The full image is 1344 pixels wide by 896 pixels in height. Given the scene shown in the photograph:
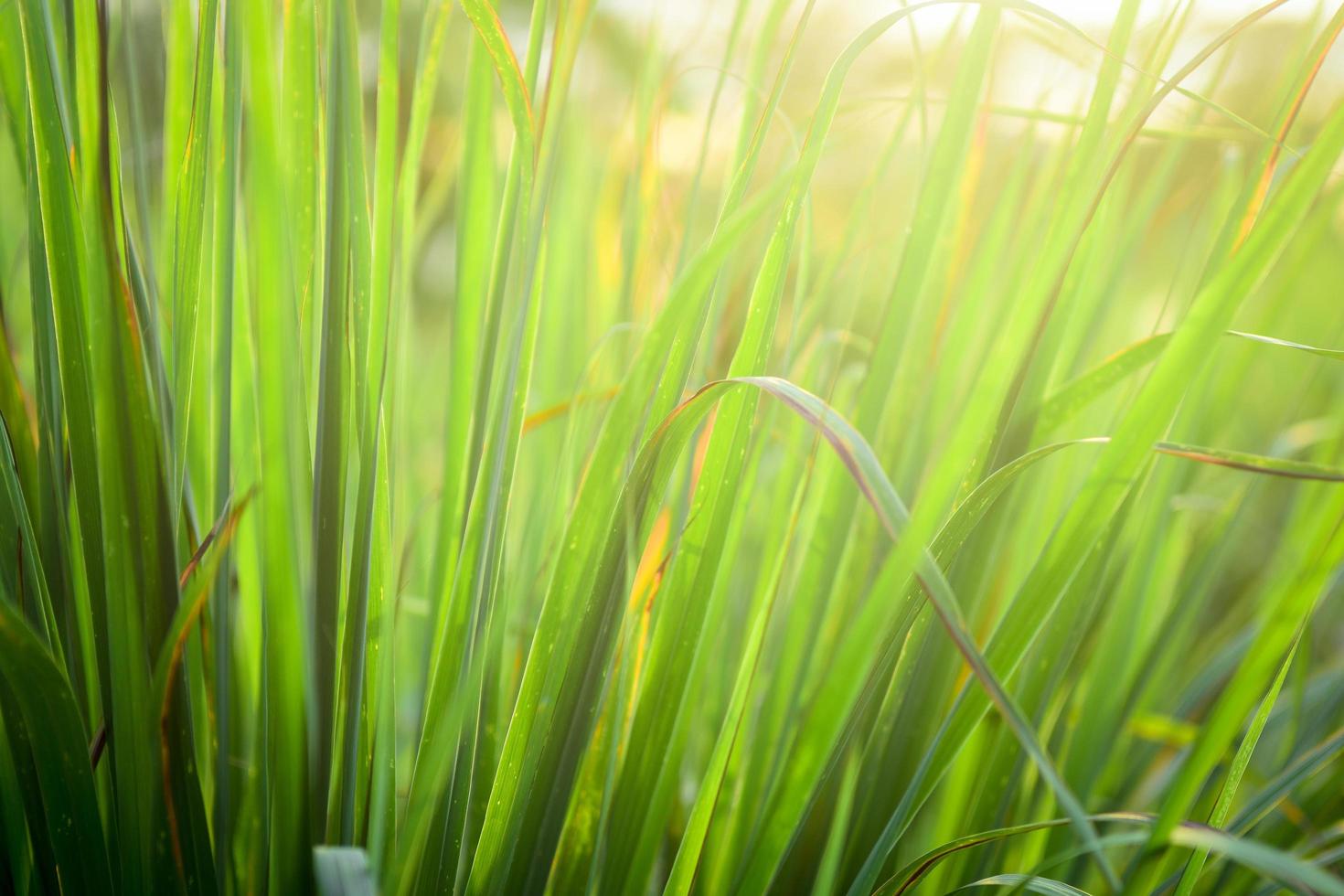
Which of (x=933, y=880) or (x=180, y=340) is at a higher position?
(x=180, y=340)

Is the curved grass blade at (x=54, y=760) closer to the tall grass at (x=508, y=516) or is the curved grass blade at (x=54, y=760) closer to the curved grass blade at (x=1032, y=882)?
the tall grass at (x=508, y=516)

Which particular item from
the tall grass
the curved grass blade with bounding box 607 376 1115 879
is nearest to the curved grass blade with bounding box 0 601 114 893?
the tall grass

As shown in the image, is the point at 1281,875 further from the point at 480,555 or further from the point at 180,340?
the point at 180,340

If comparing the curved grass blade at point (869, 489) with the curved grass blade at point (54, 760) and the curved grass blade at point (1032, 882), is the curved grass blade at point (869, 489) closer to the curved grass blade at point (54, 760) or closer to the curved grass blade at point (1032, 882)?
the curved grass blade at point (1032, 882)

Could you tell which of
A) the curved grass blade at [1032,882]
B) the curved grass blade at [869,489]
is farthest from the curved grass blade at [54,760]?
the curved grass blade at [1032,882]

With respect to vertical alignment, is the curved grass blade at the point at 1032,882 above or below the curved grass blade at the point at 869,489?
below

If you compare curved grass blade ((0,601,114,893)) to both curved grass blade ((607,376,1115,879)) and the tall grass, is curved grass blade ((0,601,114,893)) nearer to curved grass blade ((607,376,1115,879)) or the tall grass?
the tall grass

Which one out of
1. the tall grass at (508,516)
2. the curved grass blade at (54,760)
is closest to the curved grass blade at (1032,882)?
the tall grass at (508,516)

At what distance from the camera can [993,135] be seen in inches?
25.8

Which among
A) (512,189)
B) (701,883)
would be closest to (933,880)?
(701,883)

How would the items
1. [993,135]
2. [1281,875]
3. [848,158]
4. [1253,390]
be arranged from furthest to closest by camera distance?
[1253,390] → [848,158] → [993,135] → [1281,875]

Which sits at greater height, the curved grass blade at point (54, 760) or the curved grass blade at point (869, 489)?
the curved grass blade at point (869, 489)

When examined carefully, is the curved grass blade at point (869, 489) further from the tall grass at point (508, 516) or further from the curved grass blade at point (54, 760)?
the curved grass blade at point (54, 760)

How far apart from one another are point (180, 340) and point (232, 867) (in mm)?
213
